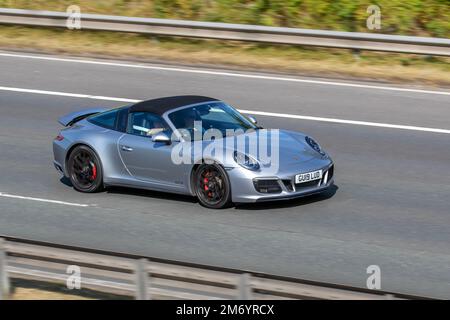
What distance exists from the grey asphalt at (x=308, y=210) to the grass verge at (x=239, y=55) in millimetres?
1432

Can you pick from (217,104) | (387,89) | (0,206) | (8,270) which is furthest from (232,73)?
(8,270)

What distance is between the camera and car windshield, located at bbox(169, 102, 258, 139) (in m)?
13.1

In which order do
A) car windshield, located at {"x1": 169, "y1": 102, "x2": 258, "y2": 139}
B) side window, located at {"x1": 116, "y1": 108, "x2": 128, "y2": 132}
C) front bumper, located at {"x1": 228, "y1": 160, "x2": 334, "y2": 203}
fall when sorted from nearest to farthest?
front bumper, located at {"x1": 228, "y1": 160, "x2": 334, "y2": 203}, car windshield, located at {"x1": 169, "y1": 102, "x2": 258, "y2": 139}, side window, located at {"x1": 116, "y1": 108, "x2": 128, "y2": 132}

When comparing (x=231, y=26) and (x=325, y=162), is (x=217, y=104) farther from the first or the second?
(x=231, y=26)

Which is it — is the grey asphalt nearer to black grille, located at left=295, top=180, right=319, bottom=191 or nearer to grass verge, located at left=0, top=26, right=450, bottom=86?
black grille, located at left=295, top=180, right=319, bottom=191

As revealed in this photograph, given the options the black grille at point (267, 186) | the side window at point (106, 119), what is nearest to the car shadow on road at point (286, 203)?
the black grille at point (267, 186)

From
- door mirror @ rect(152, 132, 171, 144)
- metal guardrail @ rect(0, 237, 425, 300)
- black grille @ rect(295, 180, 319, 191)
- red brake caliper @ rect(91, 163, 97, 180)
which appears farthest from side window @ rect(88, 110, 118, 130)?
metal guardrail @ rect(0, 237, 425, 300)

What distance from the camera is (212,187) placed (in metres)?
12.6

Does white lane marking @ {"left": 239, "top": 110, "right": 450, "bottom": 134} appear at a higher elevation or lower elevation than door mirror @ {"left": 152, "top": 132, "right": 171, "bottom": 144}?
higher

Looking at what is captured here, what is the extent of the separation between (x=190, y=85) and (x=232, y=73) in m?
1.22

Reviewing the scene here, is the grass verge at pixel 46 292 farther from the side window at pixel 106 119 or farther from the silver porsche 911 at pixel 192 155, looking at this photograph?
the side window at pixel 106 119

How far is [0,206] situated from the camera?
43.3 ft

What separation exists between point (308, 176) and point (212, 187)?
124cm

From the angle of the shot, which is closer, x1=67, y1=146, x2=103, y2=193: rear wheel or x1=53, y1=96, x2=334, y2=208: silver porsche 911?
x1=53, y1=96, x2=334, y2=208: silver porsche 911
